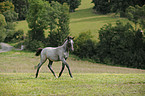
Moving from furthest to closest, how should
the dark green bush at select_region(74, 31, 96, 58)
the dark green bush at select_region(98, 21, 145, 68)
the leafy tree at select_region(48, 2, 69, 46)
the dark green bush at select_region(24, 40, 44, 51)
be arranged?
the leafy tree at select_region(48, 2, 69, 46) < the dark green bush at select_region(24, 40, 44, 51) < the dark green bush at select_region(74, 31, 96, 58) < the dark green bush at select_region(98, 21, 145, 68)

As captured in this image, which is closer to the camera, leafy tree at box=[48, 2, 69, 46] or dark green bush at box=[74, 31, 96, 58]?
dark green bush at box=[74, 31, 96, 58]

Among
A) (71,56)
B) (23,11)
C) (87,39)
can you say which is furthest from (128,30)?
(23,11)

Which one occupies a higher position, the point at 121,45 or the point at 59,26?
the point at 59,26

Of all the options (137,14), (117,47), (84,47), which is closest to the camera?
(137,14)

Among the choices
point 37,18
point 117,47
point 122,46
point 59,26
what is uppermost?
point 37,18

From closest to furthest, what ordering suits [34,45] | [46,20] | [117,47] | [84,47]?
[117,47] < [84,47] < [34,45] < [46,20]

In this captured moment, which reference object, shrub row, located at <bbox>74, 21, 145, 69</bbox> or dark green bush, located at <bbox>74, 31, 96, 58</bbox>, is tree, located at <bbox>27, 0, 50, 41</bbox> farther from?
shrub row, located at <bbox>74, 21, 145, 69</bbox>

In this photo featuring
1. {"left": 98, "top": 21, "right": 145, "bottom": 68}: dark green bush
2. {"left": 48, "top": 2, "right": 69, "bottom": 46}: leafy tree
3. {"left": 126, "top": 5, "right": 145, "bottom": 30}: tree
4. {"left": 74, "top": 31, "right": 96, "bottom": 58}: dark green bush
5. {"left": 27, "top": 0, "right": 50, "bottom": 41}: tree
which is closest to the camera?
{"left": 98, "top": 21, "right": 145, "bottom": 68}: dark green bush

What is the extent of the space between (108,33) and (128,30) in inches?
211

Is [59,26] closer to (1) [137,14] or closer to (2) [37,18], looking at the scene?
(2) [37,18]

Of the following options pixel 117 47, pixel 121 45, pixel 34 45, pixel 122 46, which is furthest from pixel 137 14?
pixel 34 45

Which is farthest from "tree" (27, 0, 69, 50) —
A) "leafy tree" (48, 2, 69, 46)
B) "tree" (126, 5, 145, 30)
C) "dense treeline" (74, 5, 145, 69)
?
"tree" (126, 5, 145, 30)

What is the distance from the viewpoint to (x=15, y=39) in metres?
70.6

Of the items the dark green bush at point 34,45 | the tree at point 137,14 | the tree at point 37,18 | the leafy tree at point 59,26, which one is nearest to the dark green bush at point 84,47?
the leafy tree at point 59,26
